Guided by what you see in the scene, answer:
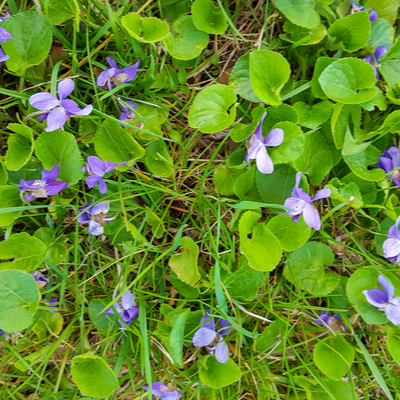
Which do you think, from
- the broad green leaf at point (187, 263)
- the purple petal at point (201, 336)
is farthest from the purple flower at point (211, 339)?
the broad green leaf at point (187, 263)

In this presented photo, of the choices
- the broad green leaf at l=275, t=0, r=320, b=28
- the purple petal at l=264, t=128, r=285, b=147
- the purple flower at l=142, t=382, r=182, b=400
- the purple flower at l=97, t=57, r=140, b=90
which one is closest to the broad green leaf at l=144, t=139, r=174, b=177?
the purple flower at l=97, t=57, r=140, b=90

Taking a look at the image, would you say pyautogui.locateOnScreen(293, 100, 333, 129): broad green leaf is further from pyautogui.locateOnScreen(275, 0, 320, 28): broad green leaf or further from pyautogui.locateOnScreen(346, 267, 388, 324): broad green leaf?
pyautogui.locateOnScreen(346, 267, 388, 324): broad green leaf

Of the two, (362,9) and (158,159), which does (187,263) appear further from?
(362,9)

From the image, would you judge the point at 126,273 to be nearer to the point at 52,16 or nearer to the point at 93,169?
the point at 93,169

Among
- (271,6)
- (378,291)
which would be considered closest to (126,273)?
(378,291)

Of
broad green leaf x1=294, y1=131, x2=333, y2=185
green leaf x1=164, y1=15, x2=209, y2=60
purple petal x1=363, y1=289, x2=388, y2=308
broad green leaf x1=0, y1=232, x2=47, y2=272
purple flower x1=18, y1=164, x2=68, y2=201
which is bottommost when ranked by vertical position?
purple petal x1=363, y1=289, x2=388, y2=308
